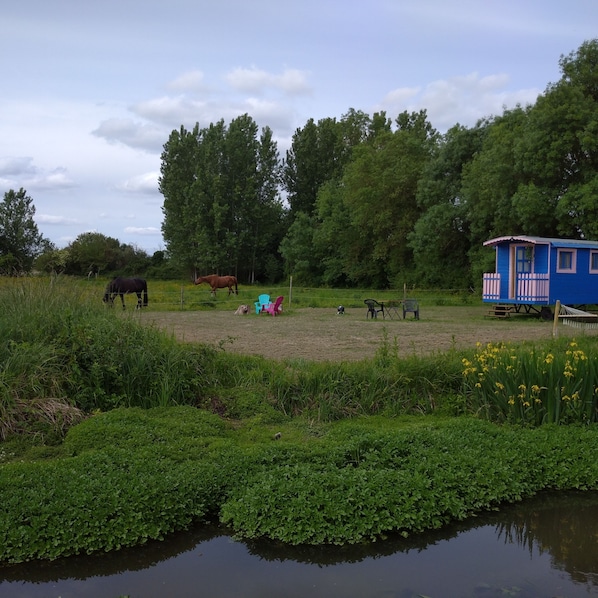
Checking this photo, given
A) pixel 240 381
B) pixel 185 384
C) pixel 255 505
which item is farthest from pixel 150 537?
pixel 240 381

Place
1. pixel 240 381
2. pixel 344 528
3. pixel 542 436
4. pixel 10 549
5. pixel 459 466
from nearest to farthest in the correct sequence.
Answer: pixel 10 549
pixel 344 528
pixel 459 466
pixel 542 436
pixel 240 381

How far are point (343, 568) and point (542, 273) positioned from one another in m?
16.9

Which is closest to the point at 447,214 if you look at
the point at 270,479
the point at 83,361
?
the point at 83,361

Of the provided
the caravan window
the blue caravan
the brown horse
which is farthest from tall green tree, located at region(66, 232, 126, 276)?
the caravan window

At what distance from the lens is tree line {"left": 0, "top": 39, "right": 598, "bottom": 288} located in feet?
74.2

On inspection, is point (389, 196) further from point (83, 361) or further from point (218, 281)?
point (83, 361)

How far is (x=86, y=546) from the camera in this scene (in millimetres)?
3621

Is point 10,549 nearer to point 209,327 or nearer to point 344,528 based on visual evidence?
point 344,528

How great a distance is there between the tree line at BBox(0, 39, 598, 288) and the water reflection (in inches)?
757

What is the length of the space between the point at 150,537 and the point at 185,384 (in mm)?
2526

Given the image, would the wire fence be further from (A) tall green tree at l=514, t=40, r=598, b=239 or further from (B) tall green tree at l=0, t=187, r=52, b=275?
(B) tall green tree at l=0, t=187, r=52, b=275

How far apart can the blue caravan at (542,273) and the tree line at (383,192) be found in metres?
2.51

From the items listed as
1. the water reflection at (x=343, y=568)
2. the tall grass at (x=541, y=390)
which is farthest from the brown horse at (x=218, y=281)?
the water reflection at (x=343, y=568)

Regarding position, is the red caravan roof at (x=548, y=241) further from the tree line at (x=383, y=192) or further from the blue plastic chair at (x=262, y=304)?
the blue plastic chair at (x=262, y=304)
